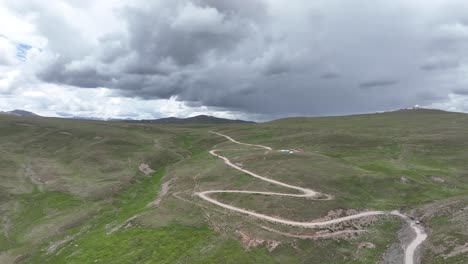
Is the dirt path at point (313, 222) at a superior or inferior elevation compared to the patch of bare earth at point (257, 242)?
superior

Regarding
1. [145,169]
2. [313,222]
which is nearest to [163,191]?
[145,169]

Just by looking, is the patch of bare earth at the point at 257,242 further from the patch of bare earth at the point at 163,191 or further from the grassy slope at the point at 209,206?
the patch of bare earth at the point at 163,191

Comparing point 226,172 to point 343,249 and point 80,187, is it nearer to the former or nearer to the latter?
point 80,187

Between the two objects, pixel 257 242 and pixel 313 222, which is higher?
pixel 313 222

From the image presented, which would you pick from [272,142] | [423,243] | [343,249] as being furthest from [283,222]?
[272,142]

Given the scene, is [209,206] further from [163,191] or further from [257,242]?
[163,191]

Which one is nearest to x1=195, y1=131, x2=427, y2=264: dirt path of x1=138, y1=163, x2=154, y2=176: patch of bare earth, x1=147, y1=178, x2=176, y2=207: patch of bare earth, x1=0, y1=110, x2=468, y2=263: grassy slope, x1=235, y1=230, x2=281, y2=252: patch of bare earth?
x1=0, y1=110, x2=468, y2=263: grassy slope

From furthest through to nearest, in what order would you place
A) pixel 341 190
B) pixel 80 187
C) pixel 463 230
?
1. pixel 80 187
2. pixel 341 190
3. pixel 463 230

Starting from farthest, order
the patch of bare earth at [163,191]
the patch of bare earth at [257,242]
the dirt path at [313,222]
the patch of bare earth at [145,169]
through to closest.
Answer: the patch of bare earth at [145,169] → the patch of bare earth at [163,191] → the patch of bare earth at [257,242] → the dirt path at [313,222]

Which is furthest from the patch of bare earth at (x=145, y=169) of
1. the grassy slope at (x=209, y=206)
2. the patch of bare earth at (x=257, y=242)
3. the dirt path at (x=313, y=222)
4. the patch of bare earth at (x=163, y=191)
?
the patch of bare earth at (x=257, y=242)

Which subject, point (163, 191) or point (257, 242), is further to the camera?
point (163, 191)

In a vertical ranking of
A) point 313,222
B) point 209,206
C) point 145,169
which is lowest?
point 145,169
